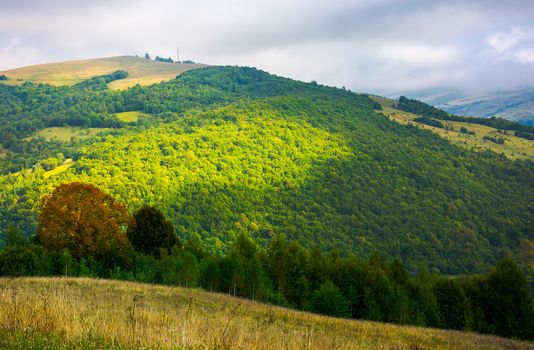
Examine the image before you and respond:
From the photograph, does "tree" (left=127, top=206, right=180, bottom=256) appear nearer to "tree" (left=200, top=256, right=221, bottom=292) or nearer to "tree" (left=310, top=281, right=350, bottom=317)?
"tree" (left=200, top=256, right=221, bottom=292)

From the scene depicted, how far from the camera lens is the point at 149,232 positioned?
207ft

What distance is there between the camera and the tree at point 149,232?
205ft

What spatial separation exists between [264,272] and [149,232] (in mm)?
18525

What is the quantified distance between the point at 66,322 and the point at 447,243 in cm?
17854

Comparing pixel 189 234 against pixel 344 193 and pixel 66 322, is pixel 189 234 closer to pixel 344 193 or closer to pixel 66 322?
pixel 344 193

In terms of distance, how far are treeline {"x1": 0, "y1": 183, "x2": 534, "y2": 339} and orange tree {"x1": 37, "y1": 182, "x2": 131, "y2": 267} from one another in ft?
0.37

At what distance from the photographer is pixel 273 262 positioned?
213 feet

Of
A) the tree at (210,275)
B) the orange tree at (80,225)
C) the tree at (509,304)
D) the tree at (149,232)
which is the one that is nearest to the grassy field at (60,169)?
the tree at (149,232)

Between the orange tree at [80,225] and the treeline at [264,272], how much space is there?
0.11 metres

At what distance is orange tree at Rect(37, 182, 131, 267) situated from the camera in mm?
49094

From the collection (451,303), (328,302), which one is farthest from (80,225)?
(451,303)

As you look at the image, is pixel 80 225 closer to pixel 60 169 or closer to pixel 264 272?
pixel 264 272

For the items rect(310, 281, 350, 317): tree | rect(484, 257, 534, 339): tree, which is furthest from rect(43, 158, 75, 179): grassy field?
rect(484, 257, 534, 339): tree

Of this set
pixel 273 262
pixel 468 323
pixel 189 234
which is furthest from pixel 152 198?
pixel 468 323
